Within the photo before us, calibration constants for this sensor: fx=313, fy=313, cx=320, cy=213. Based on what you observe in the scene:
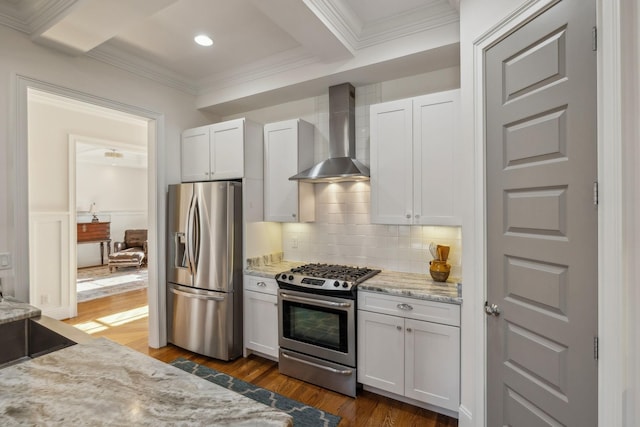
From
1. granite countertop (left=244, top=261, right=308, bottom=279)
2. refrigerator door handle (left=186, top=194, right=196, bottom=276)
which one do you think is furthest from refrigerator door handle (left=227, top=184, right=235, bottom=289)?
refrigerator door handle (left=186, top=194, right=196, bottom=276)

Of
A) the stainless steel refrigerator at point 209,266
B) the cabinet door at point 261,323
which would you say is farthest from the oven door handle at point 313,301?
the stainless steel refrigerator at point 209,266

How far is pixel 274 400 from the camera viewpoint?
8.00 ft

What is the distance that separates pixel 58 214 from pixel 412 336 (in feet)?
15.7

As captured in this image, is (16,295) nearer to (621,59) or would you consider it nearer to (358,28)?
(358,28)

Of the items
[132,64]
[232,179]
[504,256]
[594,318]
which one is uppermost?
[132,64]

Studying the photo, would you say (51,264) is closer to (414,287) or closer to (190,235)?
(190,235)

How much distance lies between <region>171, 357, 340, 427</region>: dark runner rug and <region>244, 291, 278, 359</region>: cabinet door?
0.37 meters

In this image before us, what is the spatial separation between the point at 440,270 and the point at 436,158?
2.90 feet

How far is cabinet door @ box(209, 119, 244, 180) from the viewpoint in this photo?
3.11 metres

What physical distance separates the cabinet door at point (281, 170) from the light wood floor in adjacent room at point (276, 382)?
1.45 metres

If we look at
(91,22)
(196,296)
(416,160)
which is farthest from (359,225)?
(91,22)

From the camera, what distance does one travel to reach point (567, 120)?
4.23ft

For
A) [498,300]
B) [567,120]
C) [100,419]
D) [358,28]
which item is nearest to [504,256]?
[498,300]

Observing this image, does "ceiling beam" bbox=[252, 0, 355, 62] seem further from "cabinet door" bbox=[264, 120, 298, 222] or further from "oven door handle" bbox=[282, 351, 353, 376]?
"oven door handle" bbox=[282, 351, 353, 376]
